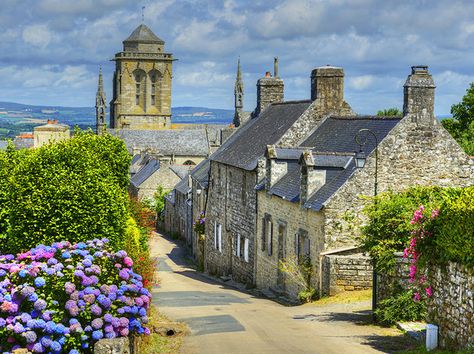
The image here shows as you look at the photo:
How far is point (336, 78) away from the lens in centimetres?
3509

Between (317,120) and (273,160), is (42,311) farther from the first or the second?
(317,120)

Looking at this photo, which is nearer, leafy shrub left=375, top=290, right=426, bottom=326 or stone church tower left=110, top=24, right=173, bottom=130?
leafy shrub left=375, top=290, right=426, bottom=326

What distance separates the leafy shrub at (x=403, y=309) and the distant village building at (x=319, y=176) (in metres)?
4.29

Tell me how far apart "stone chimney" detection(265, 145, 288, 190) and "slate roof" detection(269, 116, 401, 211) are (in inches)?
9.4

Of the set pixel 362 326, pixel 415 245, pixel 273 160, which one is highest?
pixel 273 160

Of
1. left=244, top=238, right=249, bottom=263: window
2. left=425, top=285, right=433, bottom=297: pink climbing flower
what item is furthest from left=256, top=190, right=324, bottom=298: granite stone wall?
left=425, top=285, right=433, bottom=297: pink climbing flower

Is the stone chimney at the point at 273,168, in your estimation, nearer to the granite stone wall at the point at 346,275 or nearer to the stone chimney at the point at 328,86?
the stone chimney at the point at 328,86

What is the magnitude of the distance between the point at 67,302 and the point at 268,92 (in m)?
29.8

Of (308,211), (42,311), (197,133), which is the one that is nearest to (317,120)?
(308,211)

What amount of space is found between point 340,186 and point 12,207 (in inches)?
397

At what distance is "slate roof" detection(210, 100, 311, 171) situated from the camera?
119 feet

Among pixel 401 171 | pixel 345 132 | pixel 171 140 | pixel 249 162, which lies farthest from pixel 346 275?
pixel 171 140

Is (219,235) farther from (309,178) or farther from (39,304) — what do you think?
(39,304)

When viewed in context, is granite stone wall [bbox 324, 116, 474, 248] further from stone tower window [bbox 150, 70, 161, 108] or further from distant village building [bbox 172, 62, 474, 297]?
stone tower window [bbox 150, 70, 161, 108]
